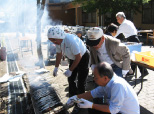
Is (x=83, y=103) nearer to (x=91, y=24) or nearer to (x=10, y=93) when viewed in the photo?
(x=10, y=93)

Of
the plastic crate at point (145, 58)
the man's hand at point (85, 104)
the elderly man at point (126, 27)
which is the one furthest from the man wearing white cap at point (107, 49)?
the elderly man at point (126, 27)

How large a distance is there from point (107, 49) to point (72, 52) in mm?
668

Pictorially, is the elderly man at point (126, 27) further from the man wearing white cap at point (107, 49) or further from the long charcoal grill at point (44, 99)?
the long charcoal grill at point (44, 99)

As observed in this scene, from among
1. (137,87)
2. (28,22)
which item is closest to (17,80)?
(137,87)

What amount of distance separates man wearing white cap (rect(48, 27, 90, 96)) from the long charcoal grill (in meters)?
0.45

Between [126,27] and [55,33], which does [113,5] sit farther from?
[55,33]

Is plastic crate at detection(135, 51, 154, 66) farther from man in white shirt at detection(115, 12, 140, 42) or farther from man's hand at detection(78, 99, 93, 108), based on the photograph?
man's hand at detection(78, 99, 93, 108)

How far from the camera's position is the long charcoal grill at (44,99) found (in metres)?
3.46

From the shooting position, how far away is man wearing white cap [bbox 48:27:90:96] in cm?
325

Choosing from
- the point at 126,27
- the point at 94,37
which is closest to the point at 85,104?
the point at 94,37

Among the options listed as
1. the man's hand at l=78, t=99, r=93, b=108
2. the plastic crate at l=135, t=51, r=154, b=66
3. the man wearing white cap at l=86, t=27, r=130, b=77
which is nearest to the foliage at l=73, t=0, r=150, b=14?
the plastic crate at l=135, t=51, r=154, b=66

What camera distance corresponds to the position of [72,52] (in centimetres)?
335

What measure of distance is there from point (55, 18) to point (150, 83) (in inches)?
1030

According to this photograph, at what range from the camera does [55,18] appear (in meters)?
29.5
